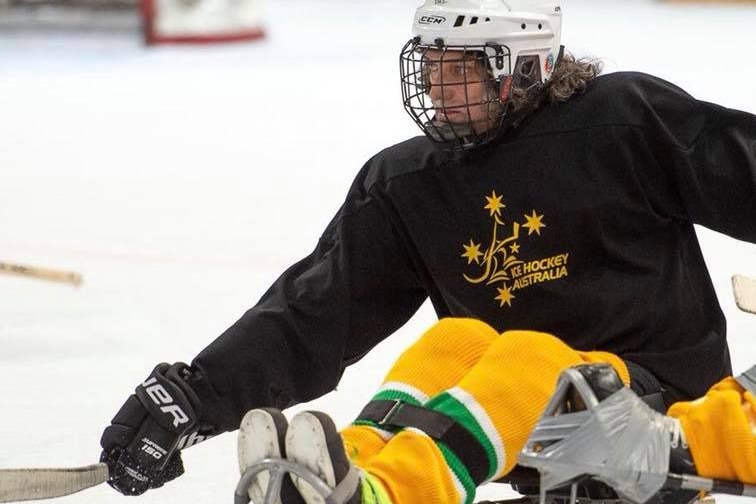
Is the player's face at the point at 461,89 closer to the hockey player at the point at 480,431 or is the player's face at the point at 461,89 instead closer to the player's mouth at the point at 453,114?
the player's mouth at the point at 453,114

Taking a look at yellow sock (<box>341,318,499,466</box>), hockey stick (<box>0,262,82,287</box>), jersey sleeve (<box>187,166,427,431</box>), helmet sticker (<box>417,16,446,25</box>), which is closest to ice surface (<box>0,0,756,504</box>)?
hockey stick (<box>0,262,82,287</box>)

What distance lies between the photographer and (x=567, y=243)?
2299mm

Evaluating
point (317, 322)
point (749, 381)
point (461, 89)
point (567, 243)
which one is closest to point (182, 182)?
point (317, 322)

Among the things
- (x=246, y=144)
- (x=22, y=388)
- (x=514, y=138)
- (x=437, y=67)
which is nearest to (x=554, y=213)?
(x=514, y=138)

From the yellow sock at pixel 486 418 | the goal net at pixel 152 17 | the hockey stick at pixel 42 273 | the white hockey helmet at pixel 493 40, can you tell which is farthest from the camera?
the goal net at pixel 152 17

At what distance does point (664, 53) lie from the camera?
8.44 metres

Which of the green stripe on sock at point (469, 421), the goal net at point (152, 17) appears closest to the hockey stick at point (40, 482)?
the green stripe on sock at point (469, 421)

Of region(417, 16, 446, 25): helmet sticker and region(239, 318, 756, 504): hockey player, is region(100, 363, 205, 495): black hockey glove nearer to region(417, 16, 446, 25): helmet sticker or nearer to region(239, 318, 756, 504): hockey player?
region(239, 318, 756, 504): hockey player

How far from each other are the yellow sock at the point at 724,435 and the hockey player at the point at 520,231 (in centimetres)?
29

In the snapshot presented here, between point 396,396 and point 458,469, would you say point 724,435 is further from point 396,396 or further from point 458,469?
point 396,396

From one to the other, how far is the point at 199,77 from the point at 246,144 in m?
1.83

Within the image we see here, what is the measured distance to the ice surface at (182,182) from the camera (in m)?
3.36

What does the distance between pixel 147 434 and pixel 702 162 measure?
A: 913 mm

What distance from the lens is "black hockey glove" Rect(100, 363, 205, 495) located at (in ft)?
7.34
